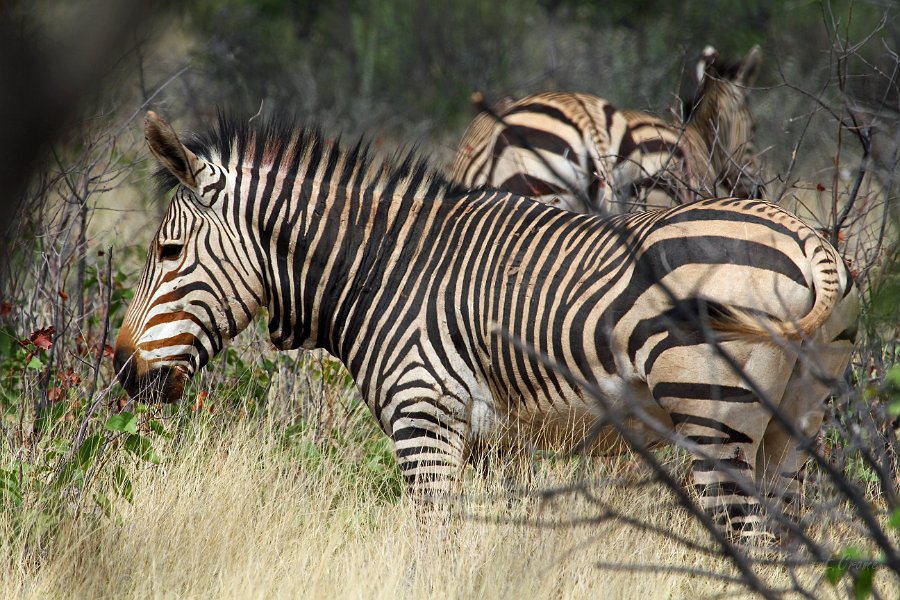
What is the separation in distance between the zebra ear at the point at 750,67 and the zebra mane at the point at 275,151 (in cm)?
500

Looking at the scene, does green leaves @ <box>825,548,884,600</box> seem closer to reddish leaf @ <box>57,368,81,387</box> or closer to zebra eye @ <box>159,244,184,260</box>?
zebra eye @ <box>159,244,184,260</box>

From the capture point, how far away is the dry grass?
11.2 ft

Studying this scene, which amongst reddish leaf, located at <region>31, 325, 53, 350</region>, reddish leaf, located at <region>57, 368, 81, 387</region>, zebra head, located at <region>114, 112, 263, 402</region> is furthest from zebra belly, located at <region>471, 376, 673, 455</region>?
reddish leaf, located at <region>57, 368, 81, 387</region>

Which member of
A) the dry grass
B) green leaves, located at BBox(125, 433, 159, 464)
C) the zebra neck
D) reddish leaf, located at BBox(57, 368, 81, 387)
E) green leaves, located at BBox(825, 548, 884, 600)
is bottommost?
the dry grass

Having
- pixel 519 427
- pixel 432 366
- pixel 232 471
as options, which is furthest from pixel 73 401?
pixel 519 427

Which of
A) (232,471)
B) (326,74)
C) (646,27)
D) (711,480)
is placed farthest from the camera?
(326,74)

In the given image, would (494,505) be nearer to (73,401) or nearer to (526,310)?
(526,310)

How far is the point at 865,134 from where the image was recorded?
4.51 m

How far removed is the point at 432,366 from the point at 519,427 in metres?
0.45

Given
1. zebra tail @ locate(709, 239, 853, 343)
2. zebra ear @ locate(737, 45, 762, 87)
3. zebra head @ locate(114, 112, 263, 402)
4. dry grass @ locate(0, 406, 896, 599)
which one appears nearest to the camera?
zebra tail @ locate(709, 239, 853, 343)

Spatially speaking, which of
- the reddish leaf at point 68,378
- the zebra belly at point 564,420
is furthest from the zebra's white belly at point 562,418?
the reddish leaf at point 68,378

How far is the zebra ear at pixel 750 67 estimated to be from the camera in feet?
27.9

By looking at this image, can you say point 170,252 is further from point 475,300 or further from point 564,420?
point 564,420

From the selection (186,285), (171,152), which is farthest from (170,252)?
(171,152)
